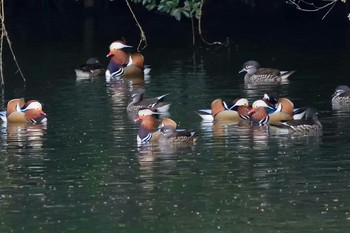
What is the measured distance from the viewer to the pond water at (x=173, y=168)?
14125 millimetres

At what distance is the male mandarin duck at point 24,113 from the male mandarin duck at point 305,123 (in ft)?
11.7

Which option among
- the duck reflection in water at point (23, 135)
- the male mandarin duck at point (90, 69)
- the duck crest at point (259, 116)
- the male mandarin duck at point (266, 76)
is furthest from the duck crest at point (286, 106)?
the male mandarin duck at point (90, 69)

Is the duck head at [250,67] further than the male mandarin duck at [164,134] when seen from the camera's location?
Yes

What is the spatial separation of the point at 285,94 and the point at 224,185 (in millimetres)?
8704

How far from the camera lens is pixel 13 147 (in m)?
18.9

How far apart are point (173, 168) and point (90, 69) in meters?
10.9

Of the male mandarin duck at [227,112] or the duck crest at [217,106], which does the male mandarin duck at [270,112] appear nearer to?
the male mandarin duck at [227,112]

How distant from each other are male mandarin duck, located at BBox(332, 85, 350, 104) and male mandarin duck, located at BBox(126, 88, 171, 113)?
2.62 meters

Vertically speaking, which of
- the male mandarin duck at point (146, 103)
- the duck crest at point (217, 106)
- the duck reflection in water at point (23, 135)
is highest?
the duck crest at point (217, 106)

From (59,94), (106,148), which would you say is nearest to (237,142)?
(106,148)

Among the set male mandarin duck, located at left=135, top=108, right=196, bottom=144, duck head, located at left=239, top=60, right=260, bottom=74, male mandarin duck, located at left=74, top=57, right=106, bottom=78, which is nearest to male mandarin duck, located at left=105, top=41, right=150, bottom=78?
male mandarin duck, located at left=74, top=57, right=106, bottom=78

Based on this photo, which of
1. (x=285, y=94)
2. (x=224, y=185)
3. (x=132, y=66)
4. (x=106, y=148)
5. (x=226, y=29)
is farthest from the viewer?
(x=226, y=29)

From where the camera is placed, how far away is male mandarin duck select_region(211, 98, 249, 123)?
21078mm

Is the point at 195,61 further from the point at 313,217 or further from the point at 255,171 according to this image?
the point at 313,217
